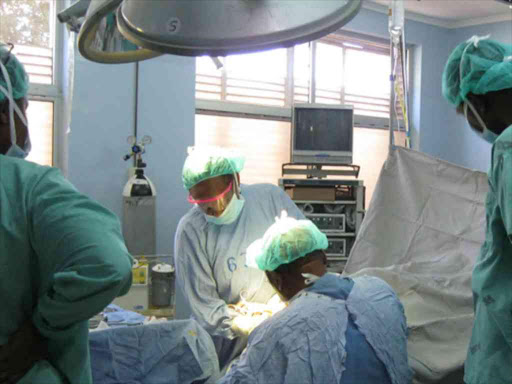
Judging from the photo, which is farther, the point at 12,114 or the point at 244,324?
the point at 244,324

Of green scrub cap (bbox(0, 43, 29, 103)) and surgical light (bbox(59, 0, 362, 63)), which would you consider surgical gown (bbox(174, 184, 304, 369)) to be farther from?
surgical light (bbox(59, 0, 362, 63))

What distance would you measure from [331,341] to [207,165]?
3.40ft

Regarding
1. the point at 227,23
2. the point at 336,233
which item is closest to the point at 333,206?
the point at 336,233

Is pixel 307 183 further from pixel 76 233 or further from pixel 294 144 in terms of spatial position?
pixel 76 233

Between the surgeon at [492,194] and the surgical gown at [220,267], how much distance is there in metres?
1.11

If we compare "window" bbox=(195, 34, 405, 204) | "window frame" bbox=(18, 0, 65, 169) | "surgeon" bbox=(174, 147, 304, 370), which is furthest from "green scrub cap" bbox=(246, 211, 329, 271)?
"window" bbox=(195, 34, 405, 204)

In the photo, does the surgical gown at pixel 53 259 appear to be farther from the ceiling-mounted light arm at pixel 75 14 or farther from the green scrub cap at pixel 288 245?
the green scrub cap at pixel 288 245

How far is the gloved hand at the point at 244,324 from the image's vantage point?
2.12 metres

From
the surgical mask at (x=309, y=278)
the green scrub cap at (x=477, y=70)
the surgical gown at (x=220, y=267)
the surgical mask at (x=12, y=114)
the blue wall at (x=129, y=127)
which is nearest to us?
the surgical mask at (x=12, y=114)

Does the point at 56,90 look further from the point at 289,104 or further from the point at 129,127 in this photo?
the point at 289,104

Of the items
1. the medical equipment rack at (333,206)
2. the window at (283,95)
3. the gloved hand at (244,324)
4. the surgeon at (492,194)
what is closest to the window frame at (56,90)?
the window at (283,95)

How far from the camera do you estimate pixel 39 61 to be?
382 cm

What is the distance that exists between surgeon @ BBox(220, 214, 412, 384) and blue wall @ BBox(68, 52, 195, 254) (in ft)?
7.56

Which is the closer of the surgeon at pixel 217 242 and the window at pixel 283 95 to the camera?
the surgeon at pixel 217 242
